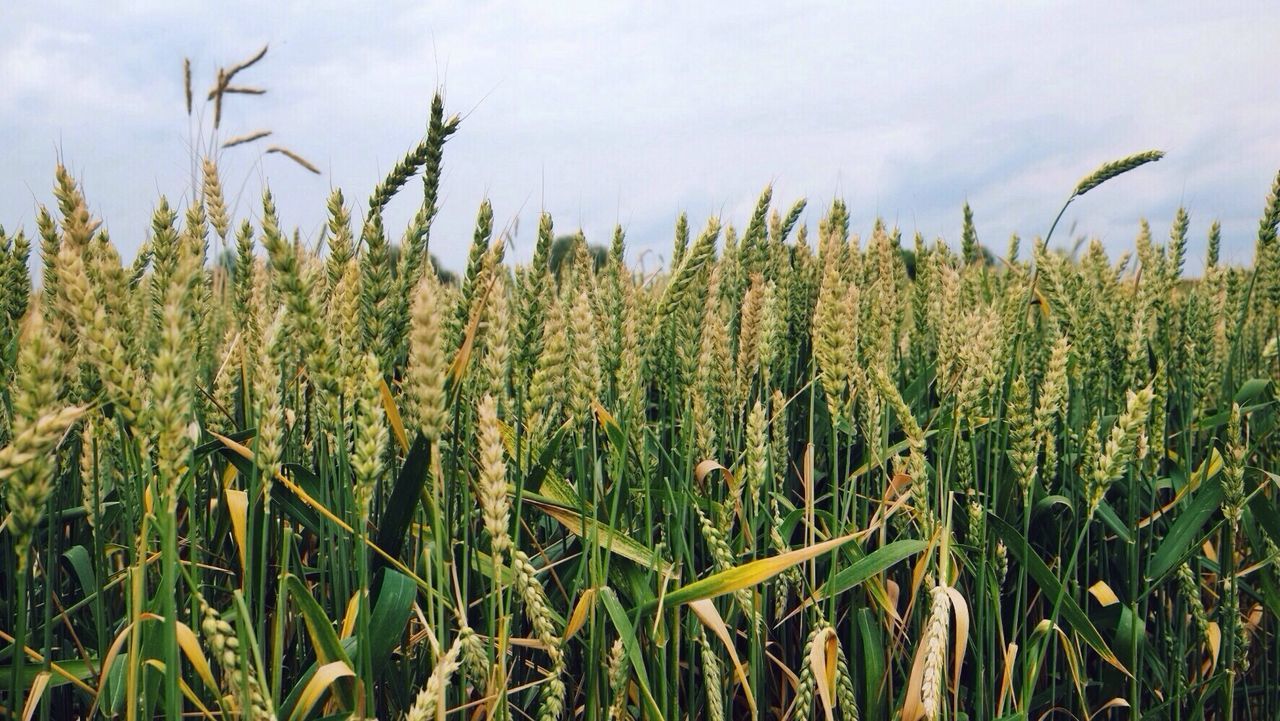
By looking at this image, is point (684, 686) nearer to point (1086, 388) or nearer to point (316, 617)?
point (316, 617)

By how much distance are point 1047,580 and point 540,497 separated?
3.71ft

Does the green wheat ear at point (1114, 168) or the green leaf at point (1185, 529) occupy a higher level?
the green wheat ear at point (1114, 168)

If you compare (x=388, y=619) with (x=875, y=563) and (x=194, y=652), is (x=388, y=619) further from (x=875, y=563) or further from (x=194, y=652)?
(x=875, y=563)

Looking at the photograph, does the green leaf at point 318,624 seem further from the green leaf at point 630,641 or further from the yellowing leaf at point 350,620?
the green leaf at point 630,641

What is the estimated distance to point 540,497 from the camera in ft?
5.38

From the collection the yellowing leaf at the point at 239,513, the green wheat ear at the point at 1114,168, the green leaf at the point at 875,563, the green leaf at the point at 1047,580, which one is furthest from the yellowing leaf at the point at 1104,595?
the yellowing leaf at the point at 239,513

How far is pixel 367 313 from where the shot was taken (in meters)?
1.37

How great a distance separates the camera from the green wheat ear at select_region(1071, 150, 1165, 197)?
225 centimetres

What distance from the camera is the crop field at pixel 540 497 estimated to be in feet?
3.82

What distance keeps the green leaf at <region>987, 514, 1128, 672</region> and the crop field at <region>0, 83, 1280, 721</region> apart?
0.01 m

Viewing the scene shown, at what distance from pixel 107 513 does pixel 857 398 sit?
1914mm

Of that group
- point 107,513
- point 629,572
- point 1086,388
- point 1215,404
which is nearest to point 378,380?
point 629,572

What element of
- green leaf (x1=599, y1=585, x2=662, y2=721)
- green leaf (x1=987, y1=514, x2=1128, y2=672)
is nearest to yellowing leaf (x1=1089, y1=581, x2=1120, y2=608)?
green leaf (x1=987, y1=514, x2=1128, y2=672)

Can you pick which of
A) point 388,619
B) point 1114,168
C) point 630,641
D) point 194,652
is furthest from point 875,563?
point 1114,168
